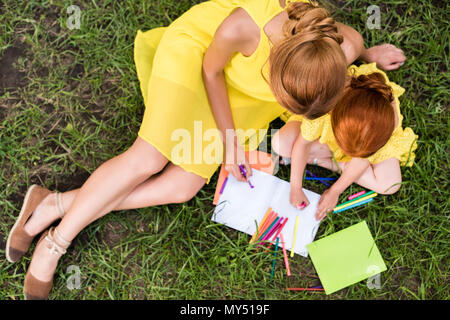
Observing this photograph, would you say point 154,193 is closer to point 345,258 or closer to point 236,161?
point 236,161

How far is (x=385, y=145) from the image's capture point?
1.42 m

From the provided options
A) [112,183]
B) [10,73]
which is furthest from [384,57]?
[10,73]

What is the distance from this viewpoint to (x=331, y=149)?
1.50 metres

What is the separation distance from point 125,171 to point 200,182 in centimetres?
32

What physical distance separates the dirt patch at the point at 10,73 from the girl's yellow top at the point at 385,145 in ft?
4.08

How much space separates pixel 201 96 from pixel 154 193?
0.44m

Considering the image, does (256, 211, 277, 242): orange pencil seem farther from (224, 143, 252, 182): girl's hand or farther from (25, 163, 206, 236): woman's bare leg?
(25, 163, 206, 236): woman's bare leg

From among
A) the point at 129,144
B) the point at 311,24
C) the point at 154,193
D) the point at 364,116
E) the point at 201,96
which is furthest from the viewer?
the point at 129,144

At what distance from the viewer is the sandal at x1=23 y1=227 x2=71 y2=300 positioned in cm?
141

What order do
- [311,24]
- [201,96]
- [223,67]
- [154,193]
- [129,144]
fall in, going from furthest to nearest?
[129,144] → [154,193] → [201,96] → [223,67] → [311,24]

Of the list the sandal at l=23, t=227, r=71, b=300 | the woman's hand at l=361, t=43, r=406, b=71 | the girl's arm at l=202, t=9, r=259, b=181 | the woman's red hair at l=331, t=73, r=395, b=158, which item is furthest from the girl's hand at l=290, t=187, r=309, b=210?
the sandal at l=23, t=227, r=71, b=300

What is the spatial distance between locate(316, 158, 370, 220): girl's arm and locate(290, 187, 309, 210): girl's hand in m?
0.07

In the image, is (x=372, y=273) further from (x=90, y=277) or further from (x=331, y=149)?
(x=90, y=277)
